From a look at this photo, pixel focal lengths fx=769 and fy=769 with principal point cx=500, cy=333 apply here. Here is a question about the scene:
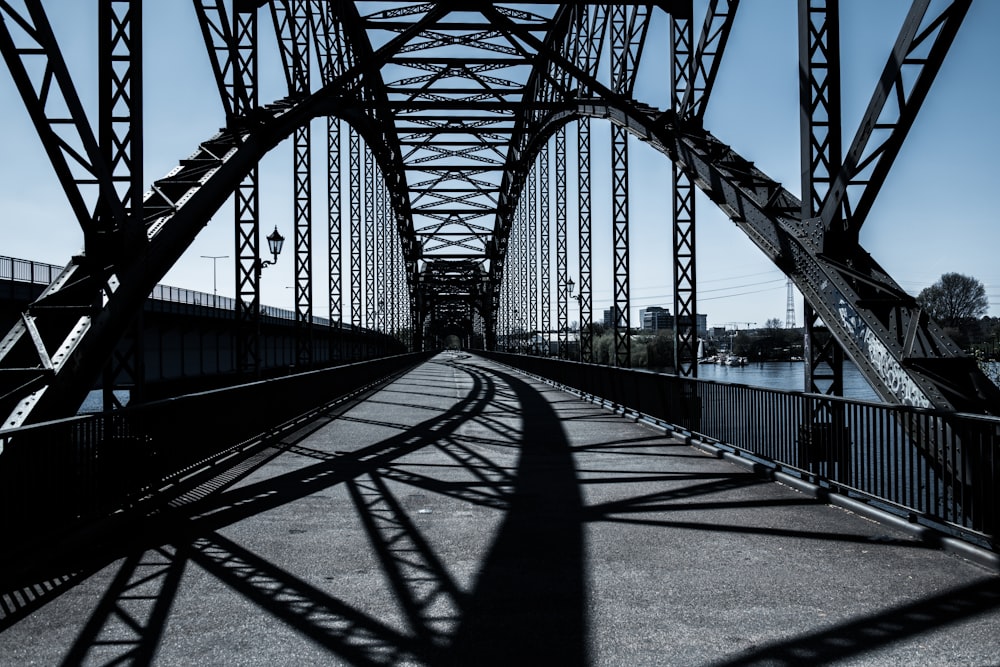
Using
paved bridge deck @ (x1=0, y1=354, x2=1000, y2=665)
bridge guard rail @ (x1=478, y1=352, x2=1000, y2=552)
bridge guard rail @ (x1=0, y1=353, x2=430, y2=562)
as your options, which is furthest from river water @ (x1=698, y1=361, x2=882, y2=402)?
bridge guard rail @ (x1=0, y1=353, x2=430, y2=562)

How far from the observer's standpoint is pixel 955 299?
3170 centimetres

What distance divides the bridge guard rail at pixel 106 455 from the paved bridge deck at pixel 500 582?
1.11 ft

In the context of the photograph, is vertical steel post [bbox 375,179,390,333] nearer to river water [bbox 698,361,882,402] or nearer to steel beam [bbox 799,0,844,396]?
river water [bbox 698,361,882,402]

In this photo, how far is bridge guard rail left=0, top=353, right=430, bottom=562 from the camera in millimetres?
5824

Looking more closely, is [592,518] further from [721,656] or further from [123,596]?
[123,596]

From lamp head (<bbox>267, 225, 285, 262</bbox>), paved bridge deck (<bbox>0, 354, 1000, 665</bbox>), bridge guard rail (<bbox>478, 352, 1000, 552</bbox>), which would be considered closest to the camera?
paved bridge deck (<bbox>0, 354, 1000, 665</bbox>)

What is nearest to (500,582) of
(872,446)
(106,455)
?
(106,455)

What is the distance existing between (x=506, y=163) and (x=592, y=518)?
4019 cm

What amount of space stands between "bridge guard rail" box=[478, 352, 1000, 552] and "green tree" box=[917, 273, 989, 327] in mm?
21417

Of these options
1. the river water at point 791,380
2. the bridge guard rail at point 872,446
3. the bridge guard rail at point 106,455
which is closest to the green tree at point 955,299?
the river water at point 791,380

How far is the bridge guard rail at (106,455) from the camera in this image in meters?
5.82

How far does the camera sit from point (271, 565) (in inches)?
237

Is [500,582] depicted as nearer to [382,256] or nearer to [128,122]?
[128,122]

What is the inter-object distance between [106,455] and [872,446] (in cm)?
735
